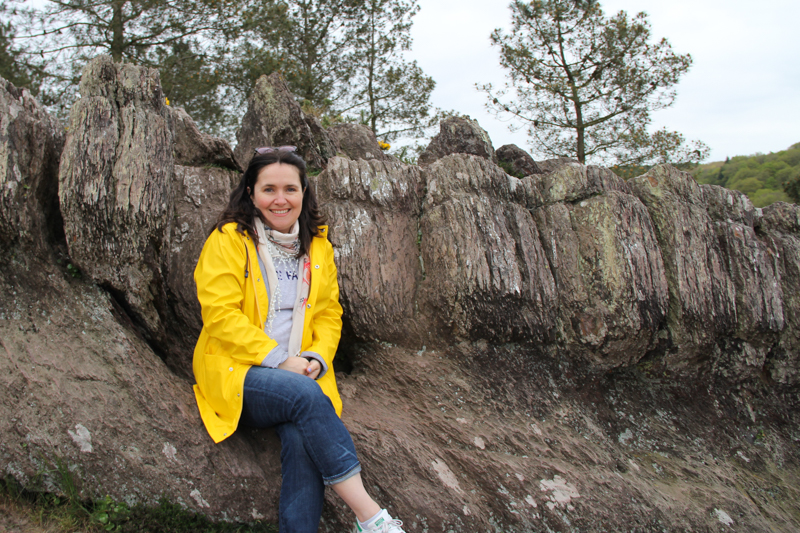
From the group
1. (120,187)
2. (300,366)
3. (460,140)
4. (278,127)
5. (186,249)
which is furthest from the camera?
(460,140)

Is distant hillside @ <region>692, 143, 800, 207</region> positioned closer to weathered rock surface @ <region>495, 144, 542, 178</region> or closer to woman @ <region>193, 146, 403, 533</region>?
weathered rock surface @ <region>495, 144, 542, 178</region>

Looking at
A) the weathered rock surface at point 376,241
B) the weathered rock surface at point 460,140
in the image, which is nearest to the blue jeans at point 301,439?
the weathered rock surface at point 376,241

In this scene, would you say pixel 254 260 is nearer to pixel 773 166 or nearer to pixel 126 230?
pixel 126 230

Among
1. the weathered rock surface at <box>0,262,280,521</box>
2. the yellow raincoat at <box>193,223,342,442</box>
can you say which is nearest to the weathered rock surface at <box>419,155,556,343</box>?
the yellow raincoat at <box>193,223,342,442</box>

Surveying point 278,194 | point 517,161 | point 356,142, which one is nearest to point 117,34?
point 356,142

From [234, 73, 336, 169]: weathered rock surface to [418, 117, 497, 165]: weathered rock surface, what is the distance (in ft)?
6.62

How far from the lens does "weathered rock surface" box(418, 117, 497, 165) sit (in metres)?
Answer: 8.23

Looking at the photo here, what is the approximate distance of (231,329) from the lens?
337 cm

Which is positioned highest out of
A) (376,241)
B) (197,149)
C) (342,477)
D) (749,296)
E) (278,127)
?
(278,127)

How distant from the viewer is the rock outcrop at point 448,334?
12.1ft

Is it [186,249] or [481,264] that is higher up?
[186,249]

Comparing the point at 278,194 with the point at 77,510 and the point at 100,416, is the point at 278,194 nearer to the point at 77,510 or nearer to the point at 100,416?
the point at 100,416

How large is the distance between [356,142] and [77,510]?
6.66m

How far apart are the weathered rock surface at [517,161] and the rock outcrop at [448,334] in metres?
2.95
